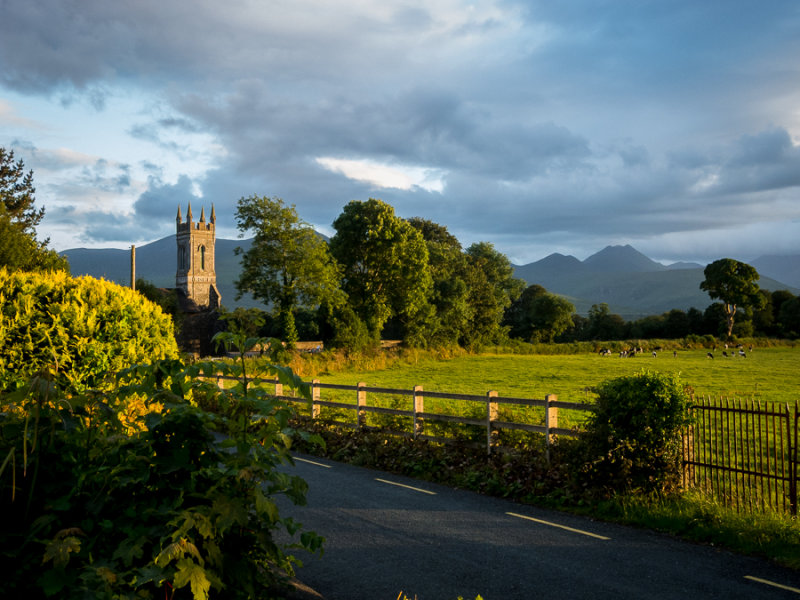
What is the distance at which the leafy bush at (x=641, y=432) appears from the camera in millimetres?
9758

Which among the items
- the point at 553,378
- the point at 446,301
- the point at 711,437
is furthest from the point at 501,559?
the point at 446,301

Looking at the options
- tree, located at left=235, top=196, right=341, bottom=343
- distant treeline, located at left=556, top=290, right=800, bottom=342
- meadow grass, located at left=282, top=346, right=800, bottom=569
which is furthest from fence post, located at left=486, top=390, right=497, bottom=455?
distant treeline, located at left=556, top=290, right=800, bottom=342

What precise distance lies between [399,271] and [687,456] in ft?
146

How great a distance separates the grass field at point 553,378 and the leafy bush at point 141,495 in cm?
1984

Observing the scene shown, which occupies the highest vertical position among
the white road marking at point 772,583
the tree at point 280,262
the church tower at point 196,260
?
the church tower at point 196,260

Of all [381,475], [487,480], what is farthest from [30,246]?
[487,480]

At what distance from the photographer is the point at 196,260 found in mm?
156125

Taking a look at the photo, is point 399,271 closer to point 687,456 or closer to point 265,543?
point 687,456

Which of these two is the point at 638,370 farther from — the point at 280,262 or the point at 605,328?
the point at 605,328

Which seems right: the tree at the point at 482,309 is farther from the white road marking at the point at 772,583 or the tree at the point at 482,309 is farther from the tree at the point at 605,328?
the white road marking at the point at 772,583

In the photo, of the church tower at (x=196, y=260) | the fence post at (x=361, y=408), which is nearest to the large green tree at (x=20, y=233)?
the fence post at (x=361, y=408)

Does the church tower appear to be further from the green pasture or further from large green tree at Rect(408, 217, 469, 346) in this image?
the green pasture

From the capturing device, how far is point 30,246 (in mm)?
35625

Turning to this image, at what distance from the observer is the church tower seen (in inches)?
6058
